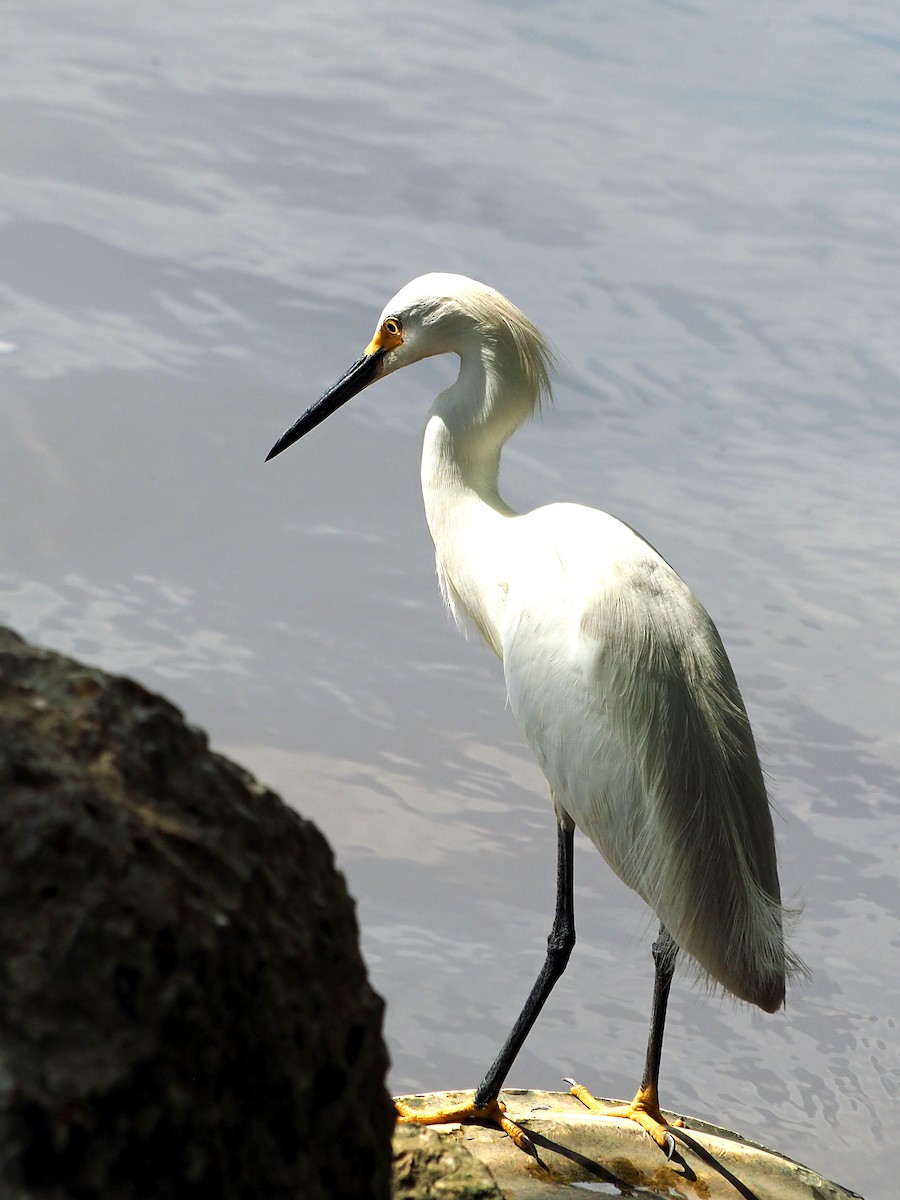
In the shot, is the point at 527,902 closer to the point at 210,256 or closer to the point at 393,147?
the point at 210,256

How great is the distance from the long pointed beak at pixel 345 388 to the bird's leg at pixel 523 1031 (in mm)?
1087

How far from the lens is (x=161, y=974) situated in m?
1.16

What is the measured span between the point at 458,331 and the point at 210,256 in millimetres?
4651

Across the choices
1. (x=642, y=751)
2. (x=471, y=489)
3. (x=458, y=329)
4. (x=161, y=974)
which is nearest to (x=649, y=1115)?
(x=642, y=751)

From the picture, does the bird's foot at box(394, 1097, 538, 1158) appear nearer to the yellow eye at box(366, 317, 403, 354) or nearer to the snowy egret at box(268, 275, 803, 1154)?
the snowy egret at box(268, 275, 803, 1154)

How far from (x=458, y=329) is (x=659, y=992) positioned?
53.8 inches

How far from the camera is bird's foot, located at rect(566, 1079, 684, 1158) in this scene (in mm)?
2529

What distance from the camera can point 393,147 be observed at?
8.38m

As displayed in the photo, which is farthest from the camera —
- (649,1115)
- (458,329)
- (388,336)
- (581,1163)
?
(388,336)

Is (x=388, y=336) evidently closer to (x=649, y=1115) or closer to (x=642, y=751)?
(x=642, y=751)

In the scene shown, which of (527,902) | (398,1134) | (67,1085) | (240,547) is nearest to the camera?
(67,1085)

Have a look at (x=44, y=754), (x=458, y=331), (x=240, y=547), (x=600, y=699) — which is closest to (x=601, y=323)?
(x=240, y=547)

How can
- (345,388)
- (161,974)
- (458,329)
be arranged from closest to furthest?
(161,974)
(458,329)
(345,388)

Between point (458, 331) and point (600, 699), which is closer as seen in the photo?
point (600, 699)
